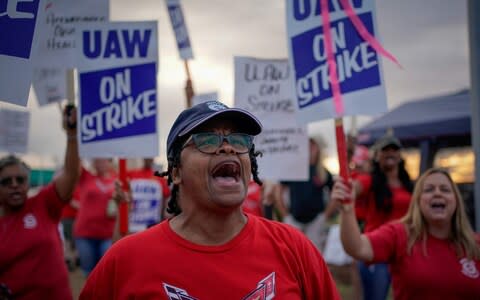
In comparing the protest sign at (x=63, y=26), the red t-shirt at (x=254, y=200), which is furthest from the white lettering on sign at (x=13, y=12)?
the red t-shirt at (x=254, y=200)

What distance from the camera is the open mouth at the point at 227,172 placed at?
1.84 meters

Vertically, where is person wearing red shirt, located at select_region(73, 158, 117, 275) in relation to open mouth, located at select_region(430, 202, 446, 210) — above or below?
below

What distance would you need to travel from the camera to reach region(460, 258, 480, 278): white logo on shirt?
288cm

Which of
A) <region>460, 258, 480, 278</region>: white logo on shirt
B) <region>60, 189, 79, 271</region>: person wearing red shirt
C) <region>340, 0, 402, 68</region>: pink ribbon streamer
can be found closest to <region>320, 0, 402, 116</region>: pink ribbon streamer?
<region>340, 0, 402, 68</region>: pink ribbon streamer

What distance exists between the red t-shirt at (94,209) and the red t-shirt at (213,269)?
440 centimetres

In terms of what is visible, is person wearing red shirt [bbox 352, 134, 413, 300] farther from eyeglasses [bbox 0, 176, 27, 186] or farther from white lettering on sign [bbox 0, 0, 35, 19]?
white lettering on sign [bbox 0, 0, 35, 19]

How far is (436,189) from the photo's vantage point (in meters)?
3.18

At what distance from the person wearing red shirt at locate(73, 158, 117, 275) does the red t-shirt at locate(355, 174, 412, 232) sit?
3076 millimetres

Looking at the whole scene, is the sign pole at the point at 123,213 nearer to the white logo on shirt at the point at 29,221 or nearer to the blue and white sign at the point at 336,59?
the white logo on shirt at the point at 29,221

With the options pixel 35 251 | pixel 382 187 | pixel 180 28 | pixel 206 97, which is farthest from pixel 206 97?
pixel 35 251

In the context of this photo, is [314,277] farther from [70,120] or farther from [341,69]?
[70,120]

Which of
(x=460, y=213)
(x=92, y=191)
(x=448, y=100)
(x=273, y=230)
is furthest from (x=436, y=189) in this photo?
(x=448, y=100)

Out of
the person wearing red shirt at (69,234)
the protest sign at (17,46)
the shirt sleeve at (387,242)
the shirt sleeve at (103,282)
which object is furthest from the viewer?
the person wearing red shirt at (69,234)

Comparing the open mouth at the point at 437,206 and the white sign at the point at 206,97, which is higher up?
the white sign at the point at 206,97
